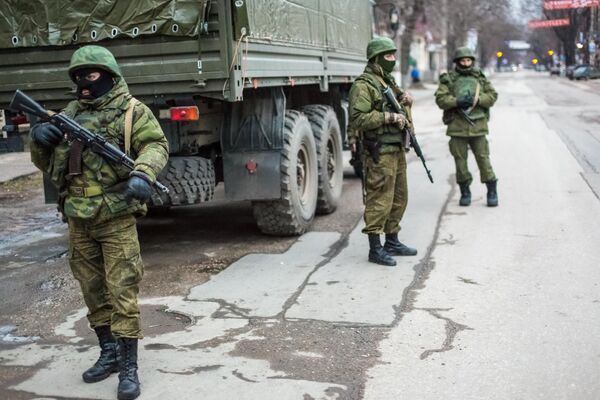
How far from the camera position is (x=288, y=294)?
5465mm

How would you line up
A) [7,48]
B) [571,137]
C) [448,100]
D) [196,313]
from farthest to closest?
[571,137]
[448,100]
[7,48]
[196,313]

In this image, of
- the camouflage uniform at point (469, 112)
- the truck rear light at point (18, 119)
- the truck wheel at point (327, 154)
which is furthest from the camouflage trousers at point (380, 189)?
the truck rear light at point (18, 119)

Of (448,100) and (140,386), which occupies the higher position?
(448,100)

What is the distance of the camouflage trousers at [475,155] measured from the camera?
8.60m

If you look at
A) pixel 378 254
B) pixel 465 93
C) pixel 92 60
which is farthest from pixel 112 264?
pixel 465 93

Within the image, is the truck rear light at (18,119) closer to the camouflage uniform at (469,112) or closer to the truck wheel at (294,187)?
the truck wheel at (294,187)

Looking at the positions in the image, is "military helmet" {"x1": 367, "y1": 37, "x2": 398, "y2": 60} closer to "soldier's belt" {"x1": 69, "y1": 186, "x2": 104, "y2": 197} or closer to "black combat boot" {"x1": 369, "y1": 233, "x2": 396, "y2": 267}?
"black combat boot" {"x1": 369, "y1": 233, "x2": 396, "y2": 267}

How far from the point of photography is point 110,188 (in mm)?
3850

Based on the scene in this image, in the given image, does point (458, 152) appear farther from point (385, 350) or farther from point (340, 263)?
point (385, 350)

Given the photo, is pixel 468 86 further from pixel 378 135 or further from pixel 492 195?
pixel 378 135

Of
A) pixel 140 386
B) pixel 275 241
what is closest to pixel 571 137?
pixel 275 241

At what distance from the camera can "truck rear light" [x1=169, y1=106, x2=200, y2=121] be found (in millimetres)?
5648

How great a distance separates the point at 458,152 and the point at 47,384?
5.94m

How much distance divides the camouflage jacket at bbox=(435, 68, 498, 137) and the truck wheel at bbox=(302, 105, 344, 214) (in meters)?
1.30
